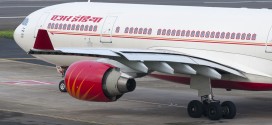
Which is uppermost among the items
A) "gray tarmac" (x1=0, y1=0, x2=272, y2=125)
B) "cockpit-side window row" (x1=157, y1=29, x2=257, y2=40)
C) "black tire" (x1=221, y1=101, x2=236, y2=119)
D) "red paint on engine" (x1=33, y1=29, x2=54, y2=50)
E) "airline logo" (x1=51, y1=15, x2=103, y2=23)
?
"airline logo" (x1=51, y1=15, x2=103, y2=23)

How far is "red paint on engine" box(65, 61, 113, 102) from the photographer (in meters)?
31.1

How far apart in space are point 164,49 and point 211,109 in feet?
11.4

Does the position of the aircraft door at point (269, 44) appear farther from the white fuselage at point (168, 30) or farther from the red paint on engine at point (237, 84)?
the red paint on engine at point (237, 84)

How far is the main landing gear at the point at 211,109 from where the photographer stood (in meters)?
32.8

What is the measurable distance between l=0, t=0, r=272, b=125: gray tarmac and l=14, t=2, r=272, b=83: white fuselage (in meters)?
2.22

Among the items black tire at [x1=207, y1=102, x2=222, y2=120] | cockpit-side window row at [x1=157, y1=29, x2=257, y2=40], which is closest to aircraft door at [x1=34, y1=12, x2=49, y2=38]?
cockpit-side window row at [x1=157, y1=29, x2=257, y2=40]

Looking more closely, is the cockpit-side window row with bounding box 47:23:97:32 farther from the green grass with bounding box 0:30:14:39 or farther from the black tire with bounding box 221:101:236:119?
the green grass with bounding box 0:30:14:39

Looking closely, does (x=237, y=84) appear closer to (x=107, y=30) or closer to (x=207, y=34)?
(x=207, y=34)

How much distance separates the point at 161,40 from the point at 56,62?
6387mm

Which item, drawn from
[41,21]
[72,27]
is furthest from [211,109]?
[41,21]

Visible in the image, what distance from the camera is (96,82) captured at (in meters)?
31.1

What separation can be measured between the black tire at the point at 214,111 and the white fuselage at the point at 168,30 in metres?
1.67

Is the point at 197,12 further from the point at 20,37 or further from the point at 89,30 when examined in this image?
the point at 20,37

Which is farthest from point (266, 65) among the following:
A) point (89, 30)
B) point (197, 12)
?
→ point (89, 30)
